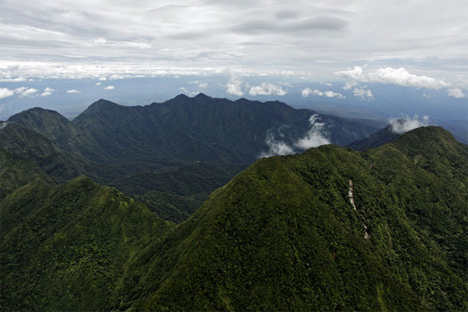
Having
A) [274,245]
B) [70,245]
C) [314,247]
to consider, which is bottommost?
[70,245]

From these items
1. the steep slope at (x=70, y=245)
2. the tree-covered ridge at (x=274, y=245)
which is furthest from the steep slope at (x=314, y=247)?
the steep slope at (x=70, y=245)

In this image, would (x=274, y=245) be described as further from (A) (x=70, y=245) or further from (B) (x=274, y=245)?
(A) (x=70, y=245)

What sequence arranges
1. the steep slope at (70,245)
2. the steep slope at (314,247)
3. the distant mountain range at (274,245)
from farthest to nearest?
1. the steep slope at (70,245)
2. the distant mountain range at (274,245)
3. the steep slope at (314,247)

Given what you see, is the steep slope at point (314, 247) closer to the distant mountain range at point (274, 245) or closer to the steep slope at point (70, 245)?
the distant mountain range at point (274, 245)

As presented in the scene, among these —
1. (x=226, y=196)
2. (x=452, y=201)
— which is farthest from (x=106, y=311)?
(x=452, y=201)

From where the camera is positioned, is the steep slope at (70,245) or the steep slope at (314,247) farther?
the steep slope at (70,245)

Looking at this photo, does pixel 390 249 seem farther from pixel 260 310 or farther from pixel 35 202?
pixel 35 202

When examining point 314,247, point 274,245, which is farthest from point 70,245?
point 314,247
